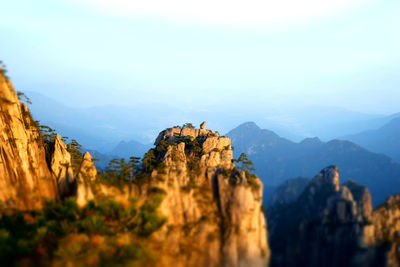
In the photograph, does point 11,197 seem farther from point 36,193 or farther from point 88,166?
point 88,166

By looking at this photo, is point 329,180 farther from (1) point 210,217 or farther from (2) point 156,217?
(2) point 156,217

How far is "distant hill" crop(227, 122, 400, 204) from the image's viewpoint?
111812 millimetres

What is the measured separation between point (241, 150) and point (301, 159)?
49.0 m

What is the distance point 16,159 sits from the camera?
3753cm

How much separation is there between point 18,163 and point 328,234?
174 feet

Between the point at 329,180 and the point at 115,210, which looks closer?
the point at 115,210

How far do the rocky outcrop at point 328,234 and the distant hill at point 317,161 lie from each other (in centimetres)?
7319

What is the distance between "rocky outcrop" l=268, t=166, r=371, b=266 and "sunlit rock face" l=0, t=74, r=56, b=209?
132 feet

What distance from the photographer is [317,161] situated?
15050 cm

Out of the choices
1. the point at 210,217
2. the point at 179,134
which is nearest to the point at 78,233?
the point at 210,217

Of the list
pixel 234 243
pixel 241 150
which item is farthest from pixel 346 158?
pixel 234 243

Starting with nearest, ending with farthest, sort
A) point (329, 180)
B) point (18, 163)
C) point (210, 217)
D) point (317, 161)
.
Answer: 1. point (210, 217)
2. point (18, 163)
3. point (329, 180)
4. point (317, 161)

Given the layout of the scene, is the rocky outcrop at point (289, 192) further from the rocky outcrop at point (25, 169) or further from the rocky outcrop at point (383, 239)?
the rocky outcrop at point (25, 169)

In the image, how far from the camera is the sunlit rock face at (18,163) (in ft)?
115
